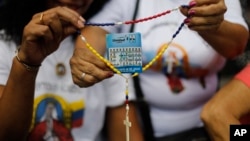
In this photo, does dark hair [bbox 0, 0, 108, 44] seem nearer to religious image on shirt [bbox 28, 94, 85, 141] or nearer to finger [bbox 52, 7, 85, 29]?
religious image on shirt [bbox 28, 94, 85, 141]

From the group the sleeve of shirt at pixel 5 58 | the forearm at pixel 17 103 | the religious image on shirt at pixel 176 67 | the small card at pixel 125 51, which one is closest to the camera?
the small card at pixel 125 51

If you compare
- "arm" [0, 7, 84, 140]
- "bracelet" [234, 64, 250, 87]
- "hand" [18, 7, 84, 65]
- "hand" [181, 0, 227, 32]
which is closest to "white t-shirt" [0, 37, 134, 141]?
"arm" [0, 7, 84, 140]

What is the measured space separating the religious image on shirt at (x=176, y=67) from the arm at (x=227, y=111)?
177mm

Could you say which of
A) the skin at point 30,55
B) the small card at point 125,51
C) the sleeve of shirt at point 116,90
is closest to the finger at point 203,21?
the small card at point 125,51

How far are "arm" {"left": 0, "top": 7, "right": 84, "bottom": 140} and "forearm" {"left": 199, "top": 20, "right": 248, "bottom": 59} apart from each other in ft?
1.27

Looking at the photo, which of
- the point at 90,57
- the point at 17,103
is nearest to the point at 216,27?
the point at 90,57

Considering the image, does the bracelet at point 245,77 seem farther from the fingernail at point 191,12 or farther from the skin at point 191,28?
the fingernail at point 191,12

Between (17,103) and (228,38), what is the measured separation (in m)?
0.62

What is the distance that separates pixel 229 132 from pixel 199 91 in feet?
0.89

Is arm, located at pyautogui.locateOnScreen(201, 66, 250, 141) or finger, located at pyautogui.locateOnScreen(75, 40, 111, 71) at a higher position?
finger, located at pyautogui.locateOnScreen(75, 40, 111, 71)

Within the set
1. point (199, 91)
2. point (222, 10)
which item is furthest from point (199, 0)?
point (199, 91)

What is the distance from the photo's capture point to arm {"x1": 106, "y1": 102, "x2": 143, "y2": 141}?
191cm

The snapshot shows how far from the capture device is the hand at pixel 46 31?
5.05 feet

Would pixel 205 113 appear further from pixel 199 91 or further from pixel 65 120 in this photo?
pixel 65 120
